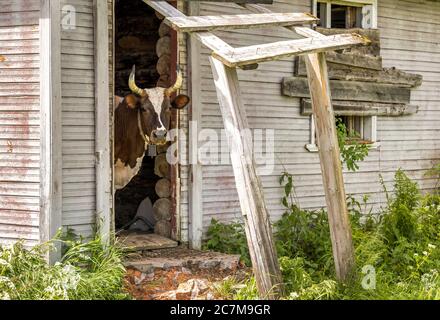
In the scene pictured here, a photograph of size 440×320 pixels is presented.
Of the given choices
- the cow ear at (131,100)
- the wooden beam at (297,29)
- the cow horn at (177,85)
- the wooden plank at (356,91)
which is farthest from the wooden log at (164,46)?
the wooden plank at (356,91)

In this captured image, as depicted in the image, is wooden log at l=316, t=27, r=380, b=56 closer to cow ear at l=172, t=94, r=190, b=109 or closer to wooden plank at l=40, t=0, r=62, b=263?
cow ear at l=172, t=94, r=190, b=109

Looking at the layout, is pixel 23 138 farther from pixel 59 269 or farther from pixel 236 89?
pixel 236 89

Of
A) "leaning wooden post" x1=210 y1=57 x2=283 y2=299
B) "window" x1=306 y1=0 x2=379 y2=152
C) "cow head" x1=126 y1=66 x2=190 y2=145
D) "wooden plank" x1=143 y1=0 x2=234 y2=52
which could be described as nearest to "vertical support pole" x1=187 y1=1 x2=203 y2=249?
"cow head" x1=126 y1=66 x2=190 y2=145

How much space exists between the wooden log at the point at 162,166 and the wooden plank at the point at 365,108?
2.07 metres

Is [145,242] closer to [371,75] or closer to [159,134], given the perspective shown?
[159,134]

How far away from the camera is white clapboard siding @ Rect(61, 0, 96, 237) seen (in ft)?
26.9

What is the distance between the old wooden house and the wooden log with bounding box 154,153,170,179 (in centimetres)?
4

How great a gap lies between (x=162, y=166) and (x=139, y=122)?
0.71 meters

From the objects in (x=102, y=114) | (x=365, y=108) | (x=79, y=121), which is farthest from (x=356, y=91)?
(x=79, y=121)

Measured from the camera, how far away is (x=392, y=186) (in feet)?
39.4

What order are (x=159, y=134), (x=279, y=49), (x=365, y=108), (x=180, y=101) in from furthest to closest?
(x=365, y=108), (x=180, y=101), (x=159, y=134), (x=279, y=49)

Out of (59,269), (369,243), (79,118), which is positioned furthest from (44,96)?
(369,243)

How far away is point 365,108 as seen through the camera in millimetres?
11461

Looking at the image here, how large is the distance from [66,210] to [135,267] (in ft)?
3.04
